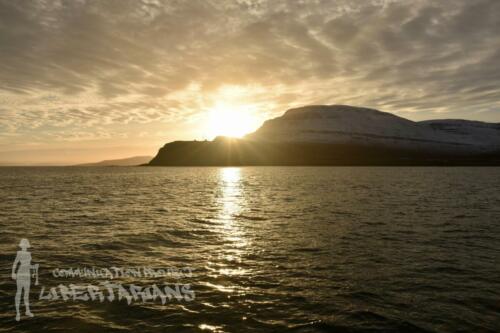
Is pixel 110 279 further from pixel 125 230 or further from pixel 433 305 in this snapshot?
pixel 433 305

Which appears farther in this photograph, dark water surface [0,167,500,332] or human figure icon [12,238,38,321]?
human figure icon [12,238,38,321]

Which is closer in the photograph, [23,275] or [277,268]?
[23,275]

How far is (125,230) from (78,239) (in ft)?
15.2

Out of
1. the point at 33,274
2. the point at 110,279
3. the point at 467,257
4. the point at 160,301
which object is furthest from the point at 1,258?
the point at 467,257

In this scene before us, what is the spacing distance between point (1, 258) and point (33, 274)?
15.8ft

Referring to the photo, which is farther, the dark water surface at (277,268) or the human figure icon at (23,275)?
the human figure icon at (23,275)

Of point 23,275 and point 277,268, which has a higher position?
point 23,275

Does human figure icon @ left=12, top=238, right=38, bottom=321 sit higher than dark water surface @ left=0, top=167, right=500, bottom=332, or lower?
higher

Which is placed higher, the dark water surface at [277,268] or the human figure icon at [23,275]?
the human figure icon at [23,275]

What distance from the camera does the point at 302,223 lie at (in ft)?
116

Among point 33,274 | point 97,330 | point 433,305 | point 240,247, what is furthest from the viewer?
point 240,247

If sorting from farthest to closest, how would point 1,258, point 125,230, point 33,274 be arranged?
1. point 125,230
2. point 1,258
3. point 33,274

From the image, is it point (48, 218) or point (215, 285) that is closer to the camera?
point (215, 285)

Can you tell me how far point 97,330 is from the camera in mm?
13172
